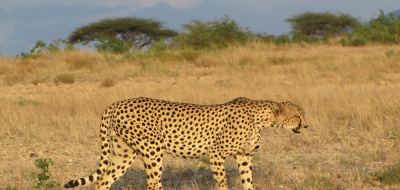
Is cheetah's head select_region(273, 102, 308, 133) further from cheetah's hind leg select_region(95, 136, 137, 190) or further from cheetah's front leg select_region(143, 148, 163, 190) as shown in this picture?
cheetah's hind leg select_region(95, 136, 137, 190)

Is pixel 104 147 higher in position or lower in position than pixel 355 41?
higher

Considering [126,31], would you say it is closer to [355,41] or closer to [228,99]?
[355,41]

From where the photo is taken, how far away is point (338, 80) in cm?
1439

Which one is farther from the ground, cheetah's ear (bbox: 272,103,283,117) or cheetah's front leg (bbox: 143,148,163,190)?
cheetah's ear (bbox: 272,103,283,117)

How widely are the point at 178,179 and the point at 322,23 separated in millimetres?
31867

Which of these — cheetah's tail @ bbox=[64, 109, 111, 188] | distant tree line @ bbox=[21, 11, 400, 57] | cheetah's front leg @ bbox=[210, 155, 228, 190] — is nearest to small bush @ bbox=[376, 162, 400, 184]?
cheetah's front leg @ bbox=[210, 155, 228, 190]

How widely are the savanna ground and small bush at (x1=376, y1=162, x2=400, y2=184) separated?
0.14ft

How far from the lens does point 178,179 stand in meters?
6.98

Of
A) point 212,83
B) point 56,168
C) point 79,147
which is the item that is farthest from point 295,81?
point 56,168

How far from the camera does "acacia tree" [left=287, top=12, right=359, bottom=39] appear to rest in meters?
37.5

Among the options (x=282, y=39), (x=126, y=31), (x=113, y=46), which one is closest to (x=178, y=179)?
(x=113, y=46)

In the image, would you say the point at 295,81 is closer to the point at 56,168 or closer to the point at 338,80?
the point at 338,80

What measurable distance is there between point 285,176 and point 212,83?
8.63m

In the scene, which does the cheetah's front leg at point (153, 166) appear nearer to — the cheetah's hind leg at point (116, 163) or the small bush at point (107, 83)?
the cheetah's hind leg at point (116, 163)
